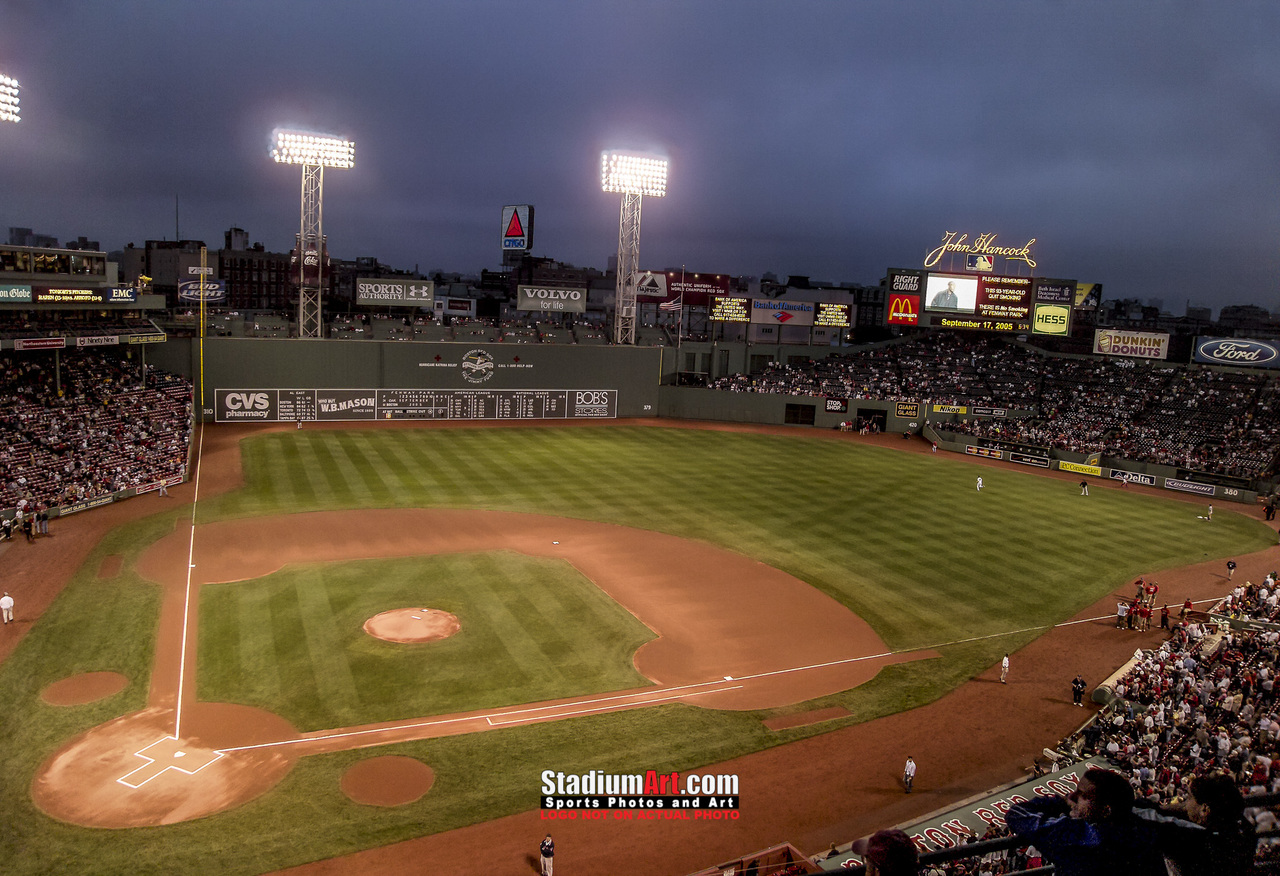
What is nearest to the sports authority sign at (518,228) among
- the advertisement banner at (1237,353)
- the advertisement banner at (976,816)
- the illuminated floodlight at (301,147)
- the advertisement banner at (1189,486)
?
the illuminated floodlight at (301,147)

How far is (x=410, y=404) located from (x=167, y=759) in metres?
40.9

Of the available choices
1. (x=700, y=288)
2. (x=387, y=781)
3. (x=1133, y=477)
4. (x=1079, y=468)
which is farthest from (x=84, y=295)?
(x=1133, y=477)

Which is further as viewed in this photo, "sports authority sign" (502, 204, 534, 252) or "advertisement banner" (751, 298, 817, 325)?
"advertisement banner" (751, 298, 817, 325)

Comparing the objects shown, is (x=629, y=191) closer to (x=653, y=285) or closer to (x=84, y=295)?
(x=653, y=285)

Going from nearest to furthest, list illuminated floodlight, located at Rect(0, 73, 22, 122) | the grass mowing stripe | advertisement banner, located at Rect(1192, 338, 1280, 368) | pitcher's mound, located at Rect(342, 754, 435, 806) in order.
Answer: pitcher's mound, located at Rect(342, 754, 435, 806)
the grass mowing stripe
illuminated floodlight, located at Rect(0, 73, 22, 122)
advertisement banner, located at Rect(1192, 338, 1280, 368)

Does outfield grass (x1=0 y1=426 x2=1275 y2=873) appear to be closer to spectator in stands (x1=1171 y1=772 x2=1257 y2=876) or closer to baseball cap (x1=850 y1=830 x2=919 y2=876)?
baseball cap (x1=850 y1=830 x2=919 y2=876)

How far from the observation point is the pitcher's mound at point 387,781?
1553cm

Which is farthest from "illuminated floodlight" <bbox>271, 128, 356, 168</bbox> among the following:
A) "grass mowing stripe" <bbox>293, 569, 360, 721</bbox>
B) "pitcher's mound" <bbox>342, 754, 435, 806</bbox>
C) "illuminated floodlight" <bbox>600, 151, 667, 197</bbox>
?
"pitcher's mound" <bbox>342, 754, 435, 806</bbox>

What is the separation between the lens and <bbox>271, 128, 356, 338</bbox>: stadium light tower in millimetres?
51219

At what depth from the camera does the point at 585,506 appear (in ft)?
120

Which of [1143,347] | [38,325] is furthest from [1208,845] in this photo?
[1143,347]

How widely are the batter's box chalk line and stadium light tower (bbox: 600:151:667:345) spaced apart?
49021mm

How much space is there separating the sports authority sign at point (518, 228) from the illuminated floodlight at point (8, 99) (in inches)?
1310

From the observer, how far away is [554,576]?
1077 inches
